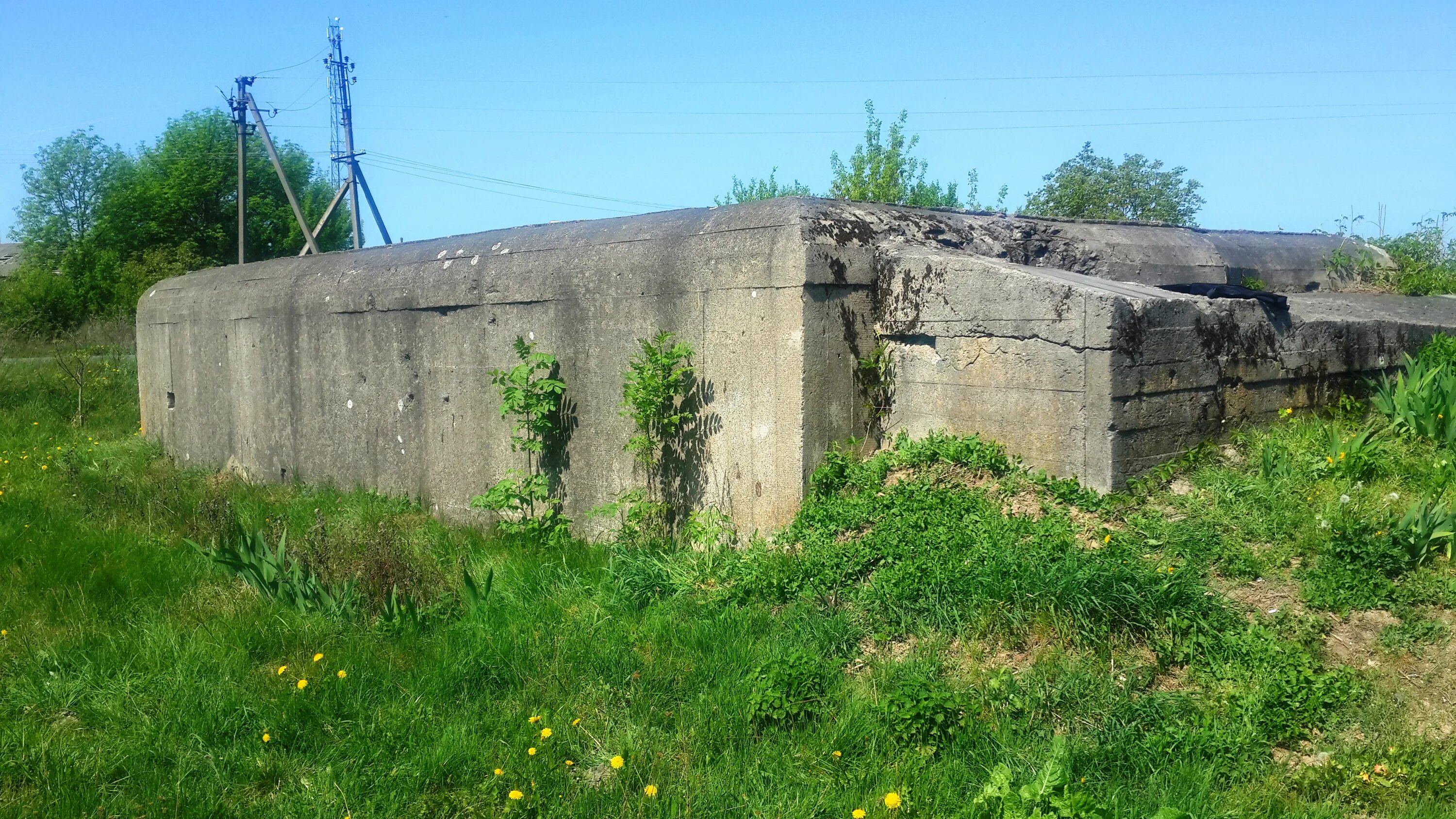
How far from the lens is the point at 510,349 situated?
6793 millimetres

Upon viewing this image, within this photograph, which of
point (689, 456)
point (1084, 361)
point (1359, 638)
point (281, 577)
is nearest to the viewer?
point (1359, 638)

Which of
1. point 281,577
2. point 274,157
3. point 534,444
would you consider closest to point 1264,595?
point 534,444

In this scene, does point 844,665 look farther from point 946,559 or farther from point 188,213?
point 188,213

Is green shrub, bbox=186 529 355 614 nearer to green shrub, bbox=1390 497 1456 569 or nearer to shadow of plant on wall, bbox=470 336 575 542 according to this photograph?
shadow of plant on wall, bbox=470 336 575 542

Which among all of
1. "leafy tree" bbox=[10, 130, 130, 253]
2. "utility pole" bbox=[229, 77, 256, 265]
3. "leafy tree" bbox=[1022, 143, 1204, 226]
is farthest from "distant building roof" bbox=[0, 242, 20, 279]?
"leafy tree" bbox=[1022, 143, 1204, 226]

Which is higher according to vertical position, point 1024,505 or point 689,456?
point 689,456

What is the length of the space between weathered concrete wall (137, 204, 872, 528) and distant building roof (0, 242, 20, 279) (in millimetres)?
41064

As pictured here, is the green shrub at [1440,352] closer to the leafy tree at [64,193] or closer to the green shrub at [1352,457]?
the green shrub at [1352,457]

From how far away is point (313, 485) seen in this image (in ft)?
28.4

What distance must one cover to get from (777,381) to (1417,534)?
2.87m

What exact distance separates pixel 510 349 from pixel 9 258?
5339cm

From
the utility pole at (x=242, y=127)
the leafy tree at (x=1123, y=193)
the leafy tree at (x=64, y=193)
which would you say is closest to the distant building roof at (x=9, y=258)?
the leafy tree at (x=64, y=193)

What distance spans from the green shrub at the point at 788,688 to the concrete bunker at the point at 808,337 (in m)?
1.58

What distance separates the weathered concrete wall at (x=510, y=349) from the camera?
17.5ft
